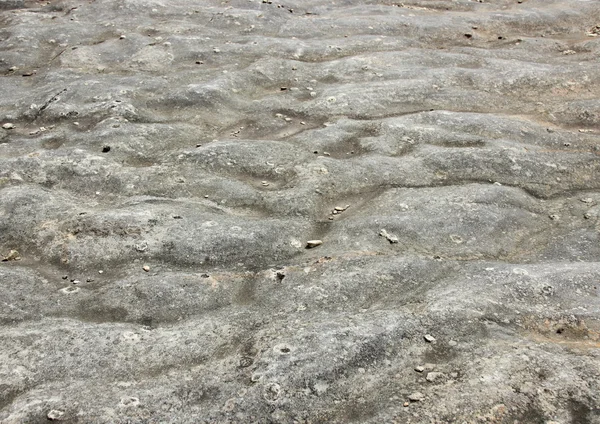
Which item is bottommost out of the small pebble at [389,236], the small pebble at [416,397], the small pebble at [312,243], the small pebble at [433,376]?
the small pebble at [312,243]

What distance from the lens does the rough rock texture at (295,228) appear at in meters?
4.68

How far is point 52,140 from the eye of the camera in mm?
9109

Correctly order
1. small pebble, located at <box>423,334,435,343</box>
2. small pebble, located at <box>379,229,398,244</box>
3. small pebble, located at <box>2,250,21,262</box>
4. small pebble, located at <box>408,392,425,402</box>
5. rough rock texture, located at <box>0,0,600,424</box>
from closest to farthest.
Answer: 1. small pebble, located at <box>408,392,425,402</box>
2. rough rock texture, located at <box>0,0,600,424</box>
3. small pebble, located at <box>423,334,435,343</box>
4. small pebble, located at <box>2,250,21,262</box>
5. small pebble, located at <box>379,229,398,244</box>

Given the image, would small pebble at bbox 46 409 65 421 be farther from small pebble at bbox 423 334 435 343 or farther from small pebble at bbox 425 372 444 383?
small pebble at bbox 423 334 435 343

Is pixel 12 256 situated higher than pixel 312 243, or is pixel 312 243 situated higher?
pixel 312 243

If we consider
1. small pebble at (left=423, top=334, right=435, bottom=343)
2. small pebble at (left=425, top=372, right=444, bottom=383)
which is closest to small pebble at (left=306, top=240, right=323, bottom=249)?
small pebble at (left=423, top=334, right=435, bottom=343)

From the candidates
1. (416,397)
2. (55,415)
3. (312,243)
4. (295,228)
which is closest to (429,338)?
(416,397)

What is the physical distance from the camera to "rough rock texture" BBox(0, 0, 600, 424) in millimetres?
4680

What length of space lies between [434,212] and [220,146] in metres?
3.61

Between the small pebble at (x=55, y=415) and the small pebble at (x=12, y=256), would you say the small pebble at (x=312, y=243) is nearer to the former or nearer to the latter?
the small pebble at (x=55, y=415)

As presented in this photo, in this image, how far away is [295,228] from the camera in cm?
704

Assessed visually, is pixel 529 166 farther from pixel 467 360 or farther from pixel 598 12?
pixel 598 12

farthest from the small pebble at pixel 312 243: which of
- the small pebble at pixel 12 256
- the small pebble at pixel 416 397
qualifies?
the small pebble at pixel 12 256

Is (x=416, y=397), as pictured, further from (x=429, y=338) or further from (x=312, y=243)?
(x=312, y=243)
